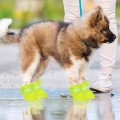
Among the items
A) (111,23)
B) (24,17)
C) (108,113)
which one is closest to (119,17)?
(24,17)

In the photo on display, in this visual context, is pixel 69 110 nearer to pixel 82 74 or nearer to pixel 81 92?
pixel 81 92

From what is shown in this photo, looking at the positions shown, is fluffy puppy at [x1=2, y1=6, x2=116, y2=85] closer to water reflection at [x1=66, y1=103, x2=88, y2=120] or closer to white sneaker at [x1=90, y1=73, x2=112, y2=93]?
white sneaker at [x1=90, y1=73, x2=112, y2=93]

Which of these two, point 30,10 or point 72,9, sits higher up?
point 30,10

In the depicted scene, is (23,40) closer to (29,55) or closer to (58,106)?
(29,55)

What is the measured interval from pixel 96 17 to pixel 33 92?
1.20 m

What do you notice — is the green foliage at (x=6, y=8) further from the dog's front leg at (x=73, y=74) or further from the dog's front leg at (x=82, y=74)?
the dog's front leg at (x=73, y=74)

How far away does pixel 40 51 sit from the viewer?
9.77 m

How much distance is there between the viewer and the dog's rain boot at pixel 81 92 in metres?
9.45

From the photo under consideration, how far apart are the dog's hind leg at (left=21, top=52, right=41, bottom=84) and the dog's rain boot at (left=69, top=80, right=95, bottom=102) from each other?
0.61 metres

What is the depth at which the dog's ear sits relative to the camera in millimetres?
9305

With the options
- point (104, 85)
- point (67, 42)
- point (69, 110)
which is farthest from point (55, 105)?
point (104, 85)

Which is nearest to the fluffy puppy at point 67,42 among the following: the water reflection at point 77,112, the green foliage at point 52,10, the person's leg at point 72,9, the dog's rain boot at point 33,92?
the dog's rain boot at point 33,92

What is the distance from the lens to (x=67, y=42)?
953 centimetres

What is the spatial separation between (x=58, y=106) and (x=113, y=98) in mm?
933
